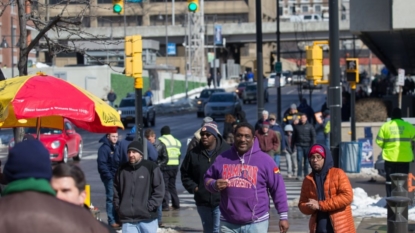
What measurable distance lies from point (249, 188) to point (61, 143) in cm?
1877

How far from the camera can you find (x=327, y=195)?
8.62 m

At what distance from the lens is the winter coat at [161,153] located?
15313 mm

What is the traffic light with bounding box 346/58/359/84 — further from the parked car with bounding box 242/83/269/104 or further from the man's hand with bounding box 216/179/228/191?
the parked car with bounding box 242/83/269/104

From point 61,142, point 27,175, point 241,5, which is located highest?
point 241,5

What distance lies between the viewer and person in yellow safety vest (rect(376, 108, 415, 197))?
15.5 meters

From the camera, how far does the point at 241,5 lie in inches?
4441

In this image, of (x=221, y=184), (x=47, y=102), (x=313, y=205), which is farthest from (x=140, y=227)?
(x=313, y=205)

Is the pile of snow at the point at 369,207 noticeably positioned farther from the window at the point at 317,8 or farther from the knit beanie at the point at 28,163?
the window at the point at 317,8

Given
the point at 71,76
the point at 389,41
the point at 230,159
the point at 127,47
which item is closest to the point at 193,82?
the point at 71,76

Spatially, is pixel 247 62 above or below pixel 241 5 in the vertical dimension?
below

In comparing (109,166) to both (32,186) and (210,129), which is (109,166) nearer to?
(210,129)

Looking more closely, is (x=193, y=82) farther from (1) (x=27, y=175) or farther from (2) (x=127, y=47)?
(1) (x=27, y=175)

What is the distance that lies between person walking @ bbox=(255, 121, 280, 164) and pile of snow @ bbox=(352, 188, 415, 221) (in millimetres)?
3346

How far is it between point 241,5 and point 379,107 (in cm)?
8691
